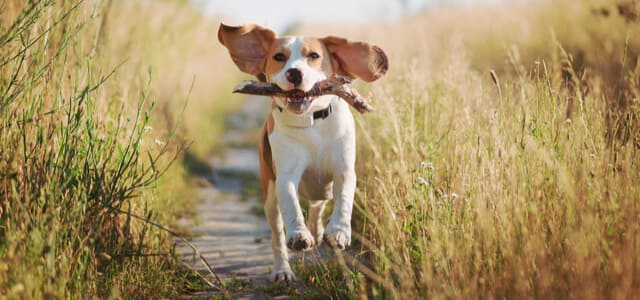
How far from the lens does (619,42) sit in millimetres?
8172

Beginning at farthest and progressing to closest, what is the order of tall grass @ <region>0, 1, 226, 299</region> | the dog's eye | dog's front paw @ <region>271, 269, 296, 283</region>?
dog's front paw @ <region>271, 269, 296, 283</region> → the dog's eye → tall grass @ <region>0, 1, 226, 299</region>

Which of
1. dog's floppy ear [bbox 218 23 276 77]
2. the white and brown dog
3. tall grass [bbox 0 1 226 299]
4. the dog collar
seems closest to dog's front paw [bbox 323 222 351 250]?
the white and brown dog

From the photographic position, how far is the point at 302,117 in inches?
146

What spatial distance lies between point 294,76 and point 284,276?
134 centimetres

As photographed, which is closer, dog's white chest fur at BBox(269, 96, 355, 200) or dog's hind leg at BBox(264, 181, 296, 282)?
dog's white chest fur at BBox(269, 96, 355, 200)

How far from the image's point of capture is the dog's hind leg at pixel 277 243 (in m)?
4.22

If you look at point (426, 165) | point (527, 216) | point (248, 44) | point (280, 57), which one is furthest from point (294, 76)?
point (527, 216)

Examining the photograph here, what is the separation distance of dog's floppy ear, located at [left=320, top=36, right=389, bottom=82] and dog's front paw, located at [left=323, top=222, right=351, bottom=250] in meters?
0.83

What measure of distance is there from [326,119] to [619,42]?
222 inches

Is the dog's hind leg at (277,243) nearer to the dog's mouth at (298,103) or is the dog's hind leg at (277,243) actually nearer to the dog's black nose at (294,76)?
the dog's mouth at (298,103)

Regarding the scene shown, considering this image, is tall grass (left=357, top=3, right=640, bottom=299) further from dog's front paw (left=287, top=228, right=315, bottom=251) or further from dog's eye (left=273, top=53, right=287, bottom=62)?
dog's eye (left=273, top=53, right=287, bottom=62)

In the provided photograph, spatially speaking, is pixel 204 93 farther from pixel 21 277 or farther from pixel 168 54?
pixel 21 277

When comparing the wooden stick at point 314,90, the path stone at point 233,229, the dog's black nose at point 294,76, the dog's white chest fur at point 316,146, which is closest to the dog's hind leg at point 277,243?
the path stone at point 233,229

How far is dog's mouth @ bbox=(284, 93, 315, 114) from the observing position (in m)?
3.54
